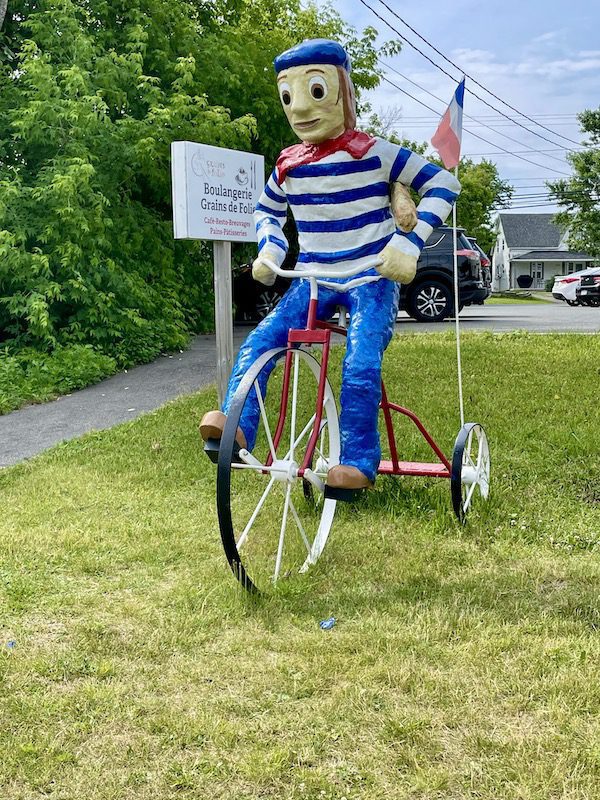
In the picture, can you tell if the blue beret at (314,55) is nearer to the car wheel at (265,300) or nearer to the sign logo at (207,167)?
the sign logo at (207,167)

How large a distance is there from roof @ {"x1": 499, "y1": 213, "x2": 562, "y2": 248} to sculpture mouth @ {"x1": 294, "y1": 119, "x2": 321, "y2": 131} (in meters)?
66.4

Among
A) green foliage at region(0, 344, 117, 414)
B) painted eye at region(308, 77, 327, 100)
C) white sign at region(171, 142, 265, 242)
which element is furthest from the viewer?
green foliage at region(0, 344, 117, 414)

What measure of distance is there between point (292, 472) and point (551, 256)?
6347 cm

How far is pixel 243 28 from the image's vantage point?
14.7m

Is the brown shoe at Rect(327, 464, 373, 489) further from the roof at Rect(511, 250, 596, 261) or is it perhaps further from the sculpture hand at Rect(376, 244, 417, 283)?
the roof at Rect(511, 250, 596, 261)

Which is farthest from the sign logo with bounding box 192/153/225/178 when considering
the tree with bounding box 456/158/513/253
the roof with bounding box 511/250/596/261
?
the roof with bounding box 511/250/596/261

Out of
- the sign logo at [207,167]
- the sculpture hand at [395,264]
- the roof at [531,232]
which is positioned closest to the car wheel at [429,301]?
the sign logo at [207,167]

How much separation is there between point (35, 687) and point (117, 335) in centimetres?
746

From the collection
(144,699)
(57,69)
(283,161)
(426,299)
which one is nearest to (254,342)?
(283,161)

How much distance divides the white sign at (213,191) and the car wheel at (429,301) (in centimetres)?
747

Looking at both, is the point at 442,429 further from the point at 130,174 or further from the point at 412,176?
the point at 130,174

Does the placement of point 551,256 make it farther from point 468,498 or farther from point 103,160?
point 468,498

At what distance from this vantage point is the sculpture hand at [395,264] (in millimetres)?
3484

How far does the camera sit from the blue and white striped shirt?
11.9 ft
